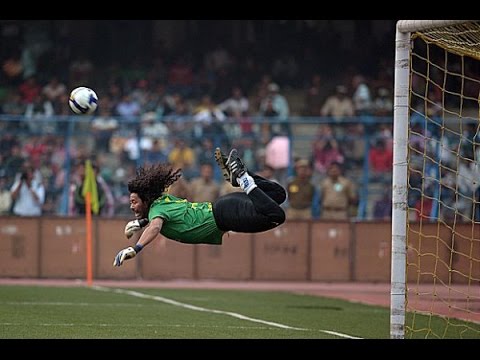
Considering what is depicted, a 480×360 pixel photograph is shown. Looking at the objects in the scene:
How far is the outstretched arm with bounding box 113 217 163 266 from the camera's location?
1096cm

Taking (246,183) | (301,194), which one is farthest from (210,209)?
(301,194)

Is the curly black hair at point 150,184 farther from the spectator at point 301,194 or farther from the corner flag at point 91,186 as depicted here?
the spectator at point 301,194

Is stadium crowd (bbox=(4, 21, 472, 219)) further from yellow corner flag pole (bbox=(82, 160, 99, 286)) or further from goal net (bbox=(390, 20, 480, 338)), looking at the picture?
goal net (bbox=(390, 20, 480, 338))

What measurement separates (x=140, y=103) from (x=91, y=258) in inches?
268

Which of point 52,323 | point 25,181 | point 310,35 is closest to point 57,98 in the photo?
point 25,181

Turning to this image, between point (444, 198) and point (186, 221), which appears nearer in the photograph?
point (186, 221)

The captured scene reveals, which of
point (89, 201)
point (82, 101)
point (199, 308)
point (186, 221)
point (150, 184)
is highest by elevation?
point (82, 101)

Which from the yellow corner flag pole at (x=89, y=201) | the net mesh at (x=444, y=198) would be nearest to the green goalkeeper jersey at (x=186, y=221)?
the net mesh at (x=444, y=198)

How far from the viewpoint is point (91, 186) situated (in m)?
22.3

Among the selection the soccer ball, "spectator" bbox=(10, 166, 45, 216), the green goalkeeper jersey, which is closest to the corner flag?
"spectator" bbox=(10, 166, 45, 216)

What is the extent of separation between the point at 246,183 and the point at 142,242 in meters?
1.30

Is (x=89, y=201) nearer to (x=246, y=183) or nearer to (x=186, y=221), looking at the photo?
(x=186, y=221)

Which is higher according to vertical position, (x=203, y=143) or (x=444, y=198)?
(x=203, y=143)
